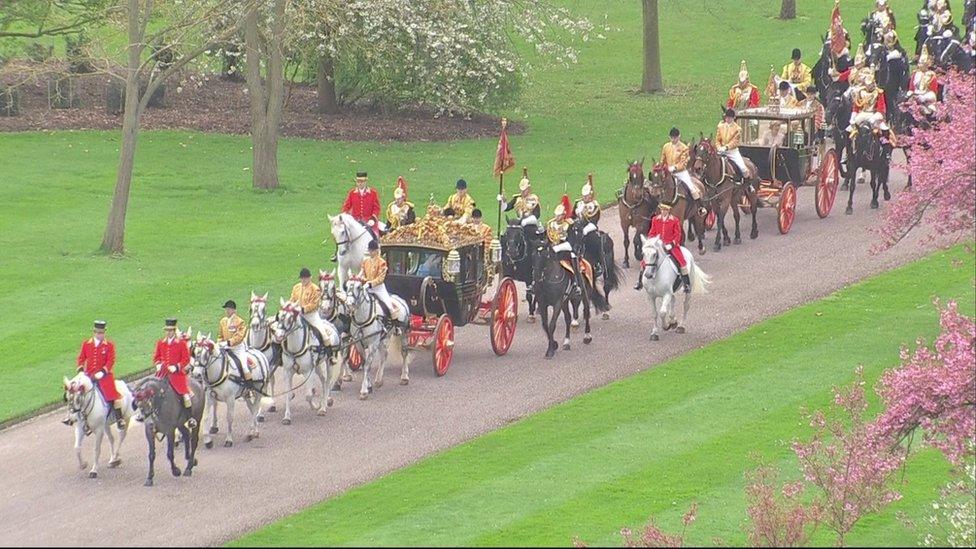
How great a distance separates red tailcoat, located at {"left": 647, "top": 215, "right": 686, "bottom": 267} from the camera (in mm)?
31000

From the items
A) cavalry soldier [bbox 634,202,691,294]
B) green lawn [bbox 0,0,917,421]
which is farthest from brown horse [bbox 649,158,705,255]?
green lawn [bbox 0,0,917,421]

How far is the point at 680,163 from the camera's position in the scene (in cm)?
3622

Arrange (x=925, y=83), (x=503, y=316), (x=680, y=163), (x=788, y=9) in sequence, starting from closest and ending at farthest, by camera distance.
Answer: (x=503, y=316) < (x=680, y=163) < (x=925, y=83) < (x=788, y=9)

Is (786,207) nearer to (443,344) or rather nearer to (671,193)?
(671,193)

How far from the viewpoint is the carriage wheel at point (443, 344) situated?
29.3m

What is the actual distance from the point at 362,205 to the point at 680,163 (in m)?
6.69

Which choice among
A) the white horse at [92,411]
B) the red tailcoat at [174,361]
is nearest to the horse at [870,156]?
the red tailcoat at [174,361]

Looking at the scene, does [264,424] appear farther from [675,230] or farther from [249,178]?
[249,178]

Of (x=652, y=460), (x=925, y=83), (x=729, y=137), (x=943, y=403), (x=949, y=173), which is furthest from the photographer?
(x=925, y=83)

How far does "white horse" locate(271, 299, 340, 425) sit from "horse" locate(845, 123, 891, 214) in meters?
16.2

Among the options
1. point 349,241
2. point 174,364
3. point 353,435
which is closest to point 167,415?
point 174,364

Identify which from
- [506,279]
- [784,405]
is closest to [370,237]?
[506,279]

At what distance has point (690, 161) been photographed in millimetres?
36812

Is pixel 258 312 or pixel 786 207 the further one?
pixel 786 207
